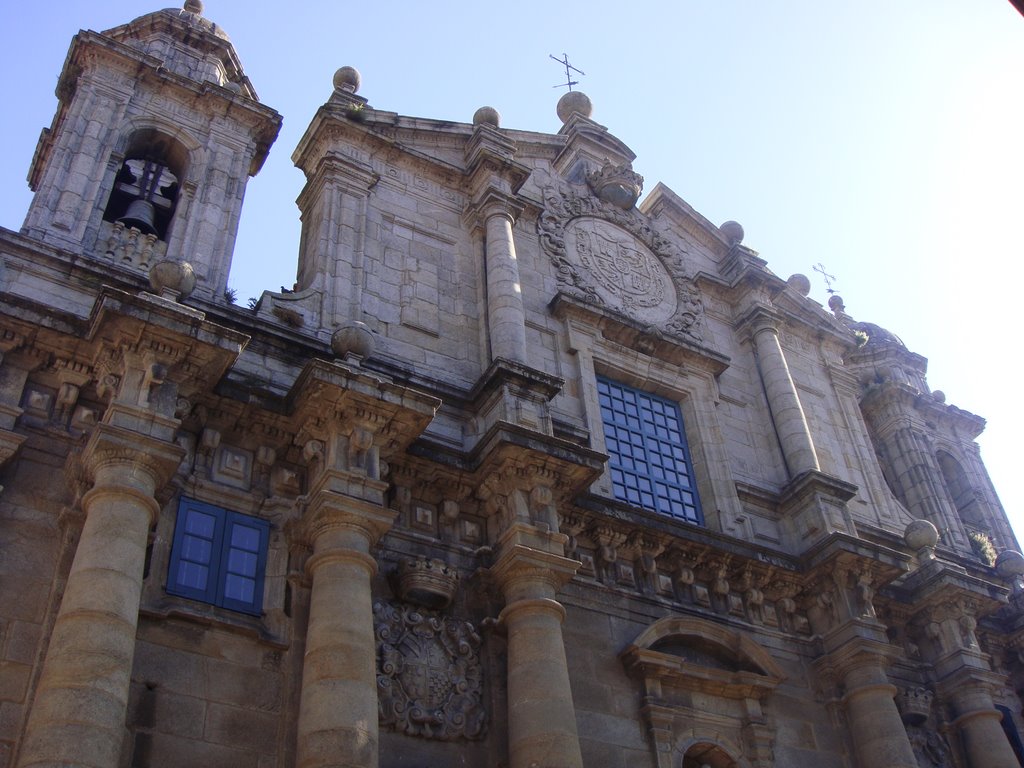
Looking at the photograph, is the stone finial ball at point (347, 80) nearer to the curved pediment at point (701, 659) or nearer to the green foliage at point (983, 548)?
the curved pediment at point (701, 659)

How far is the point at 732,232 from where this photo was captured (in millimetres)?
22469

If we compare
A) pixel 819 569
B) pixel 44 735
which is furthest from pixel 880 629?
pixel 44 735

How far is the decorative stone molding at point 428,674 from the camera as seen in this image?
38.3 feet

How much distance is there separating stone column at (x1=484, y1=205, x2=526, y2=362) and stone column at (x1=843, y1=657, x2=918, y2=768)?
6.40 m

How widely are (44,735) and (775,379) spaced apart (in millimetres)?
14186

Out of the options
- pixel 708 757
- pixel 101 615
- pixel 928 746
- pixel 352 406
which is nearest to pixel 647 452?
pixel 708 757

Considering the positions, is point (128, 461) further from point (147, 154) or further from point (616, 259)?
point (616, 259)

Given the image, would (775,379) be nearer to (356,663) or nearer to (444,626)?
(444,626)

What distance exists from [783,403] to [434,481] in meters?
8.06

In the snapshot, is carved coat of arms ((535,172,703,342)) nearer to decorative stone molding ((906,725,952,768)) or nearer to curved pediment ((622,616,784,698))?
curved pediment ((622,616,784,698))

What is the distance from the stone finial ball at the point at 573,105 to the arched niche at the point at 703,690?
12268 millimetres

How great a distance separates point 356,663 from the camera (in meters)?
10.6

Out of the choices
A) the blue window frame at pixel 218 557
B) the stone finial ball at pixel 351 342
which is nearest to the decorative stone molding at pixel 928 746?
the stone finial ball at pixel 351 342

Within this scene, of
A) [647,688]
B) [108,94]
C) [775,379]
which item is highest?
[108,94]
